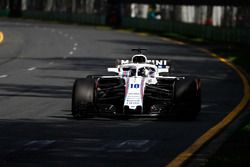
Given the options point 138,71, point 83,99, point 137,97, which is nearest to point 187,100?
point 137,97

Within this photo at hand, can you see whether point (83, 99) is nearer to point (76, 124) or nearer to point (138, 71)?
point (76, 124)

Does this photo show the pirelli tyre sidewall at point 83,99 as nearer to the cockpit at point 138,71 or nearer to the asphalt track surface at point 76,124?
the asphalt track surface at point 76,124

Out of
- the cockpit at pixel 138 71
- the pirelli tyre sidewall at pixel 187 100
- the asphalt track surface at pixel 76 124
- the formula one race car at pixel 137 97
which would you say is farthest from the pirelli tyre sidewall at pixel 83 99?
the pirelli tyre sidewall at pixel 187 100

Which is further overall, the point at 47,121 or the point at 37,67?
the point at 37,67

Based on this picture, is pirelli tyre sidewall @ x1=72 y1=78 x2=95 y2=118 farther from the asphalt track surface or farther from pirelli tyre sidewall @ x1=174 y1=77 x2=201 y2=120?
pirelli tyre sidewall @ x1=174 y1=77 x2=201 y2=120

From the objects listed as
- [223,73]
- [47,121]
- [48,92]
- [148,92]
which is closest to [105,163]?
[47,121]

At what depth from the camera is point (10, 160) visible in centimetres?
1243

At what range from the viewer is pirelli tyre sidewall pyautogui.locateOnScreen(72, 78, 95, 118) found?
18.6 metres

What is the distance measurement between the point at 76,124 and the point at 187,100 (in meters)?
2.17

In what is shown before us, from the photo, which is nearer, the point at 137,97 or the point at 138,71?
the point at 137,97

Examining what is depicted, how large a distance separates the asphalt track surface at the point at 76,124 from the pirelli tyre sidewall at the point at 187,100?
23cm

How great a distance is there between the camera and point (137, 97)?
18.7m

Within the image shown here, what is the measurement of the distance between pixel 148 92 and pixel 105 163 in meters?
6.74

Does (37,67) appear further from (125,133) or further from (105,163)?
(105,163)
